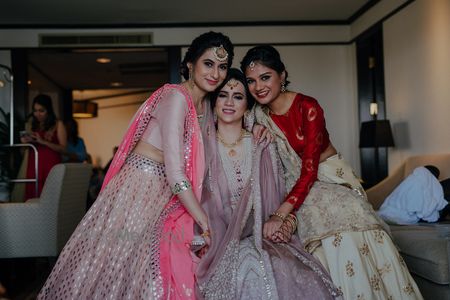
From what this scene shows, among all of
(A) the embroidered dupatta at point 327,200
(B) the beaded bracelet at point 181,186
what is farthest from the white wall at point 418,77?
(B) the beaded bracelet at point 181,186

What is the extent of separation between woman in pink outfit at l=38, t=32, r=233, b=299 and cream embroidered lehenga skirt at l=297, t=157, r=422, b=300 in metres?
0.51

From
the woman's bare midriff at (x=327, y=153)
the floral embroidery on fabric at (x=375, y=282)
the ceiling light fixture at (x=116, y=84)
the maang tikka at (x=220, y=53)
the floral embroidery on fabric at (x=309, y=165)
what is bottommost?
the floral embroidery on fabric at (x=375, y=282)

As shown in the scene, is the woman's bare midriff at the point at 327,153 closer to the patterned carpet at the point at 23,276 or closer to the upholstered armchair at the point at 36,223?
the upholstered armchair at the point at 36,223

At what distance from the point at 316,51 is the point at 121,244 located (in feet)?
18.4

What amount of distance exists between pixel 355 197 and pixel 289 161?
0.35 m

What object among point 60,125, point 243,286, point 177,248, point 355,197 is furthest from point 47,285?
point 60,125

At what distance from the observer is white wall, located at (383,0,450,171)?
476 cm

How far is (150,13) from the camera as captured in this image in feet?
21.7

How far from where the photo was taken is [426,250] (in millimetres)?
2842

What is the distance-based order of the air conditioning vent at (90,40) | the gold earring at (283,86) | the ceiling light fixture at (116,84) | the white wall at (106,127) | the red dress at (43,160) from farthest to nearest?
1. the white wall at (106,127)
2. the ceiling light fixture at (116,84)
3. the air conditioning vent at (90,40)
4. the red dress at (43,160)
5. the gold earring at (283,86)

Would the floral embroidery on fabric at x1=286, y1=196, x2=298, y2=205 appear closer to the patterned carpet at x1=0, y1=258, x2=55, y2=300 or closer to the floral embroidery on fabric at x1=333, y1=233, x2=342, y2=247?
the floral embroidery on fabric at x1=333, y1=233, x2=342, y2=247

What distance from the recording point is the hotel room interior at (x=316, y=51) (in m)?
5.02

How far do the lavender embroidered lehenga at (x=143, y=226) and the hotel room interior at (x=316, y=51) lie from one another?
255 cm

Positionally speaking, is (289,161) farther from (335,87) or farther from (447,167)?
(335,87)
